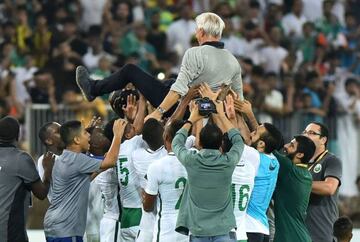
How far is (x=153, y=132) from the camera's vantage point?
16500 millimetres

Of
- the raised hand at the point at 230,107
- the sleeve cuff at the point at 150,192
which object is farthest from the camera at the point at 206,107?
the sleeve cuff at the point at 150,192

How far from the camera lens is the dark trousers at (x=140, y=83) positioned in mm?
16844

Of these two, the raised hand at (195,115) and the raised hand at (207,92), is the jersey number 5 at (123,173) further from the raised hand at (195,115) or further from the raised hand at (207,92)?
the raised hand at (195,115)

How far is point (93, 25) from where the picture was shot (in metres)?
26.8

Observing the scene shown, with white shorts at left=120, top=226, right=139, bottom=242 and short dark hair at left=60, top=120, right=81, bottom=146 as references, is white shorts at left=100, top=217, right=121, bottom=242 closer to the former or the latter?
white shorts at left=120, top=226, right=139, bottom=242

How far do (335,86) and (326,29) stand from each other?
1.87 metres

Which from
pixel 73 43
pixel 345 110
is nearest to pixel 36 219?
pixel 73 43

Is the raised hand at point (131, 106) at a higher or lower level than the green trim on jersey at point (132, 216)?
higher

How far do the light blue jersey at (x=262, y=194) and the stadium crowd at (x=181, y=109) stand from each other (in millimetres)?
18

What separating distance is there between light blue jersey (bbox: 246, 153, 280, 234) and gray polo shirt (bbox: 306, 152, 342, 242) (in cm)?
80

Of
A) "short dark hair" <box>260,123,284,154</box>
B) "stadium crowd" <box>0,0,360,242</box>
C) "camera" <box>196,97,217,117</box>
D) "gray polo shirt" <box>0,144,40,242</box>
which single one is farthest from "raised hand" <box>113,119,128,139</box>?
"short dark hair" <box>260,123,284,154</box>

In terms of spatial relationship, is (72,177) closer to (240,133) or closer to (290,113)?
(240,133)

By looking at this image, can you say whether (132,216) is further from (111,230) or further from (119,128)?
(119,128)

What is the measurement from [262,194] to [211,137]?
1316mm
